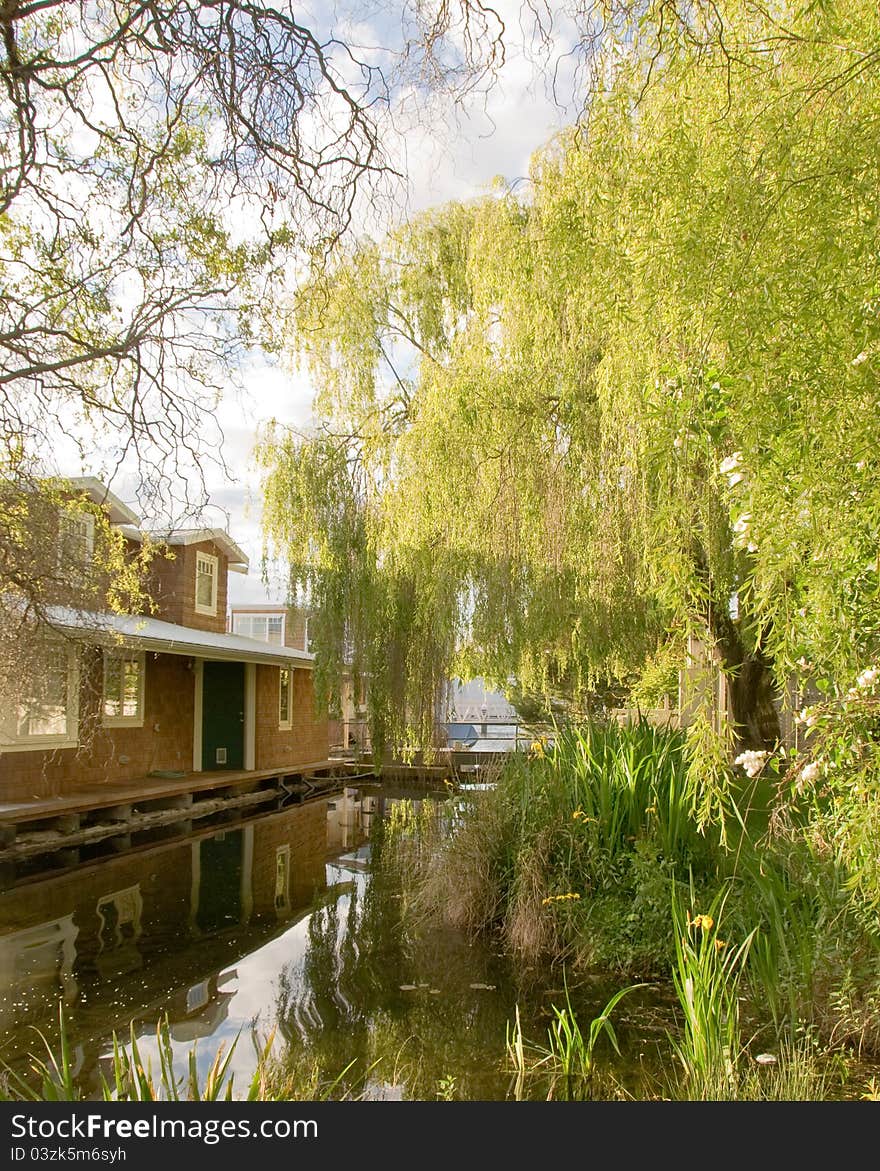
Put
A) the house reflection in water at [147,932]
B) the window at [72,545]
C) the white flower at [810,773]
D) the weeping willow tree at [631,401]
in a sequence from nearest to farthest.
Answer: the weeping willow tree at [631,401] → the white flower at [810,773] → the house reflection in water at [147,932] → the window at [72,545]

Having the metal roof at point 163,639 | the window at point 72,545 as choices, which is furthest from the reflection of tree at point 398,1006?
the window at point 72,545

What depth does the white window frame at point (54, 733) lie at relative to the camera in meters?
10.7

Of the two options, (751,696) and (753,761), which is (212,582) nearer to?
(751,696)

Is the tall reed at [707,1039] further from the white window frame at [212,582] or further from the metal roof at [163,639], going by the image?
the white window frame at [212,582]

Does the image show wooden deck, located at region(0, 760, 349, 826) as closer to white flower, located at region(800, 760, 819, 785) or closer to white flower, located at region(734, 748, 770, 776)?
white flower, located at region(734, 748, 770, 776)

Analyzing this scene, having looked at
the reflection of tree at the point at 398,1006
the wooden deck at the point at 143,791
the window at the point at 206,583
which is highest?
the window at the point at 206,583

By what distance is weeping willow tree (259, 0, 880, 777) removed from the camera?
9.50ft

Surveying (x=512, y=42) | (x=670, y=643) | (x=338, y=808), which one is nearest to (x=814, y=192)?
(x=512, y=42)

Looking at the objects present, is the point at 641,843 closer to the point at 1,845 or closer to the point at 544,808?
the point at 544,808

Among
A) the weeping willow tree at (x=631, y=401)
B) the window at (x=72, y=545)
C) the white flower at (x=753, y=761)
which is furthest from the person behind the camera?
the window at (x=72, y=545)

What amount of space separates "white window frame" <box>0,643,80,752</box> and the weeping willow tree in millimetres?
3373

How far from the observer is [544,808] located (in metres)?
7.06

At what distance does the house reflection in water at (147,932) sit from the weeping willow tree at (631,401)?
2.89 metres

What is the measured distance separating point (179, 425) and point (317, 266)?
122 centimetres
